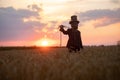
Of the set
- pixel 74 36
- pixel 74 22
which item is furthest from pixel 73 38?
pixel 74 22

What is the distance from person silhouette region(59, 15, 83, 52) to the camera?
11802mm

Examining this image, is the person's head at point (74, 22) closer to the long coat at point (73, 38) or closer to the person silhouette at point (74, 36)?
the person silhouette at point (74, 36)

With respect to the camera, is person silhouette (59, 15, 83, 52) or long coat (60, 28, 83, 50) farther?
long coat (60, 28, 83, 50)

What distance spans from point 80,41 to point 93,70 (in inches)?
330

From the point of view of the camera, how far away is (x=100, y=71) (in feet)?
12.7

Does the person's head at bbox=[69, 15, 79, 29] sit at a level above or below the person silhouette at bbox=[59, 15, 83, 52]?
above

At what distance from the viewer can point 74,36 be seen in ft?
39.5

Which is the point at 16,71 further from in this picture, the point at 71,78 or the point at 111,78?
the point at 111,78

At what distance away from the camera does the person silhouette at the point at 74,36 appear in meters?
11.8

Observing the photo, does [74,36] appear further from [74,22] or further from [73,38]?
[74,22]

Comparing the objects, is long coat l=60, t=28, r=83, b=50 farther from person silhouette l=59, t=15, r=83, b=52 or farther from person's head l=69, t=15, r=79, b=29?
person's head l=69, t=15, r=79, b=29

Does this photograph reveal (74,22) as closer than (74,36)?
Yes

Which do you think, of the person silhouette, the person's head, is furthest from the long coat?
the person's head

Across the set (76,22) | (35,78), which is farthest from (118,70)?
(76,22)
